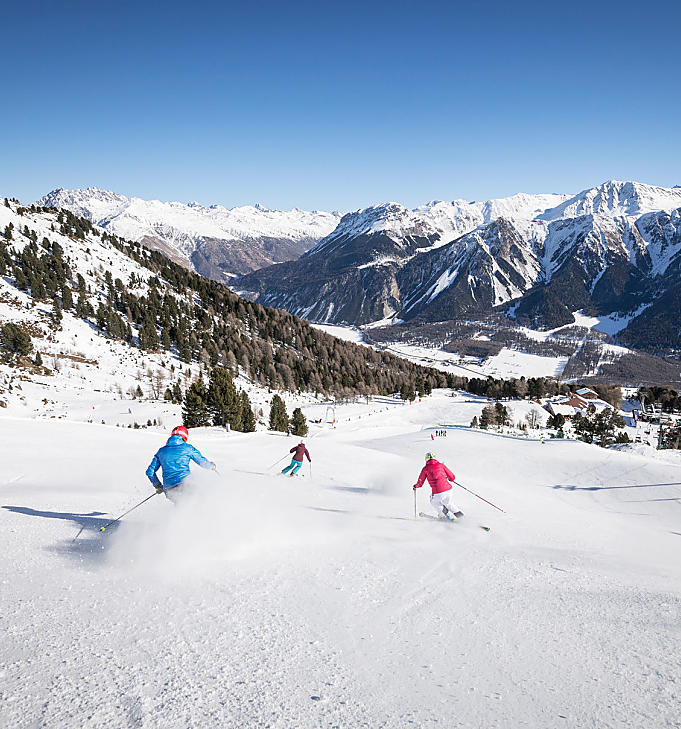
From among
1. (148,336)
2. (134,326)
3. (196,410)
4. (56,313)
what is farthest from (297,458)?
(134,326)

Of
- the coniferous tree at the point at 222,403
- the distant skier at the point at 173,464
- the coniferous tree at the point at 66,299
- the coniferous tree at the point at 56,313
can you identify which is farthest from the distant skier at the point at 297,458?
the coniferous tree at the point at 66,299

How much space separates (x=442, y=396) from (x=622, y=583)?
105 metres

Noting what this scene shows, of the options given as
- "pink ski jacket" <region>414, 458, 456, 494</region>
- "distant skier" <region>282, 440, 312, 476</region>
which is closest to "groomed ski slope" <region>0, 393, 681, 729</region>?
"pink ski jacket" <region>414, 458, 456, 494</region>

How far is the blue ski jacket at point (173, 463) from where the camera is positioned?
9727 millimetres

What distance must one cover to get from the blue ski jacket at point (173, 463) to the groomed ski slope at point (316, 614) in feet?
1.34

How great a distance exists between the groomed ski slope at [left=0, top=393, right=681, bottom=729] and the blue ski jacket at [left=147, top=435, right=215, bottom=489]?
409 mm

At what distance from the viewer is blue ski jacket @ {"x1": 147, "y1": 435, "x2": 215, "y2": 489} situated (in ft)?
31.9

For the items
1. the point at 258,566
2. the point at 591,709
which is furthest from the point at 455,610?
the point at 258,566

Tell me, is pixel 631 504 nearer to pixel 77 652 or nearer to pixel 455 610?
pixel 455 610

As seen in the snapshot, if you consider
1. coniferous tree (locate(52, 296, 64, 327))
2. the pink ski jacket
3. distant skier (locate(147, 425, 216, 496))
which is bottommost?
the pink ski jacket

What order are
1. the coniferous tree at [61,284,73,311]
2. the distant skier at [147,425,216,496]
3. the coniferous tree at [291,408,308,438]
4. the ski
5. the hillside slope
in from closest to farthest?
1. the distant skier at [147,425,216,496]
2. the ski
3. the coniferous tree at [291,408,308,438]
4. the hillside slope
5. the coniferous tree at [61,284,73,311]

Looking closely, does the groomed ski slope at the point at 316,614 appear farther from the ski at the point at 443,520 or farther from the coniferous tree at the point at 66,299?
the coniferous tree at the point at 66,299

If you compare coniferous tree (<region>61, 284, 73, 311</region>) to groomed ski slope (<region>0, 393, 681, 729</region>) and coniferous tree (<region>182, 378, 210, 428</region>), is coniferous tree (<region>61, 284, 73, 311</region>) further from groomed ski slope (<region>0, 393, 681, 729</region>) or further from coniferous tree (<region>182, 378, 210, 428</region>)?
groomed ski slope (<region>0, 393, 681, 729</region>)

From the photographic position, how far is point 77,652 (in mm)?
4938
